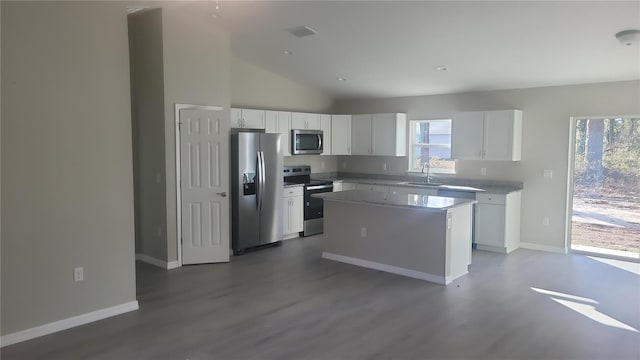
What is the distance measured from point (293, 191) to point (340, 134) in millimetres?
1654

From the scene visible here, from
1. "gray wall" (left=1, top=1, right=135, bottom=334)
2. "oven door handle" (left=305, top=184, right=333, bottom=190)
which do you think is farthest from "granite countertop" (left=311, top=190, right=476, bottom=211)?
"gray wall" (left=1, top=1, right=135, bottom=334)

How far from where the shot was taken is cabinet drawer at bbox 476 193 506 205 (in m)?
6.39

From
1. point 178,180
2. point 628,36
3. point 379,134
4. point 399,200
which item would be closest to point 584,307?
point 399,200

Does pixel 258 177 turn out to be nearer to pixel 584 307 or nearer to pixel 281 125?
pixel 281 125

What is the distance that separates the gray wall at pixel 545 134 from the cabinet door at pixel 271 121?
289cm

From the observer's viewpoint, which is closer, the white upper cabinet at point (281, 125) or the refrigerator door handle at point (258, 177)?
the refrigerator door handle at point (258, 177)

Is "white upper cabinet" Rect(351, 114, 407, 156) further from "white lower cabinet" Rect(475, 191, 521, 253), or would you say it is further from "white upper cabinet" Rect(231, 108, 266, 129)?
"white upper cabinet" Rect(231, 108, 266, 129)

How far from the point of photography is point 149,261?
598 cm

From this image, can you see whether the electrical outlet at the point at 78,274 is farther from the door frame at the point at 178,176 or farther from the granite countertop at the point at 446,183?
the granite countertop at the point at 446,183

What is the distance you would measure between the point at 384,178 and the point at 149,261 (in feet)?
14.0

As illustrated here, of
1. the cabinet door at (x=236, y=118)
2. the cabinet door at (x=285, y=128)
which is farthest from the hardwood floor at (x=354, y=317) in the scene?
the cabinet door at (x=285, y=128)

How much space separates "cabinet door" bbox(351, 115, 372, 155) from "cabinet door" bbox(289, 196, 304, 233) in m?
1.58

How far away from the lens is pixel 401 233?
18.0 feet

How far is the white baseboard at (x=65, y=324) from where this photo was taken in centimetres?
358
